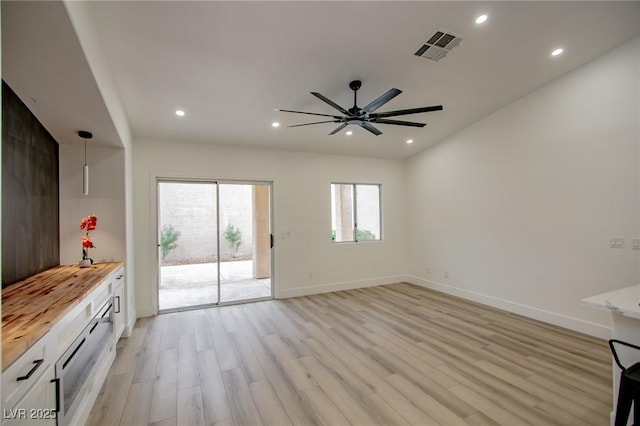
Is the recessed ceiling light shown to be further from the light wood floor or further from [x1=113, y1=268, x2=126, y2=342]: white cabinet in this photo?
[x1=113, y1=268, x2=126, y2=342]: white cabinet

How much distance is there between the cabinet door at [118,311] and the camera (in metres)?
3.20

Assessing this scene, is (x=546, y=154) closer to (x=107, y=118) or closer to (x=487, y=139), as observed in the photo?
(x=487, y=139)

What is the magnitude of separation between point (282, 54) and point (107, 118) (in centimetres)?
185

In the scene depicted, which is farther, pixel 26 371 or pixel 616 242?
pixel 616 242

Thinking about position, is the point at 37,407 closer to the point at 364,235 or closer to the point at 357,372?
the point at 357,372

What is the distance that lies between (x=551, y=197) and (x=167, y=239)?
19.2ft

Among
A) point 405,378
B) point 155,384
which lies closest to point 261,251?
point 155,384

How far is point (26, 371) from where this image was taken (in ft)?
4.59

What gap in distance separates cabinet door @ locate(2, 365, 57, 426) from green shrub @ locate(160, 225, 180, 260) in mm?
3337

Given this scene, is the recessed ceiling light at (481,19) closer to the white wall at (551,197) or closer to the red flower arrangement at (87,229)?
the white wall at (551,197)

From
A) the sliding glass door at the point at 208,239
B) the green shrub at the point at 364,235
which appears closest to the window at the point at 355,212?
the green shrub at the point at 364,235

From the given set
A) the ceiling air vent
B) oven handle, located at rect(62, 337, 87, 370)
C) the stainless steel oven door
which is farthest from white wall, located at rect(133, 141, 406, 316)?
the ceiling air vent

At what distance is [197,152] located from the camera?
496 centimetres

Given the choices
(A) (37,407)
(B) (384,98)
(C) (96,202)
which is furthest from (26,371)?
(B) (384,98)
